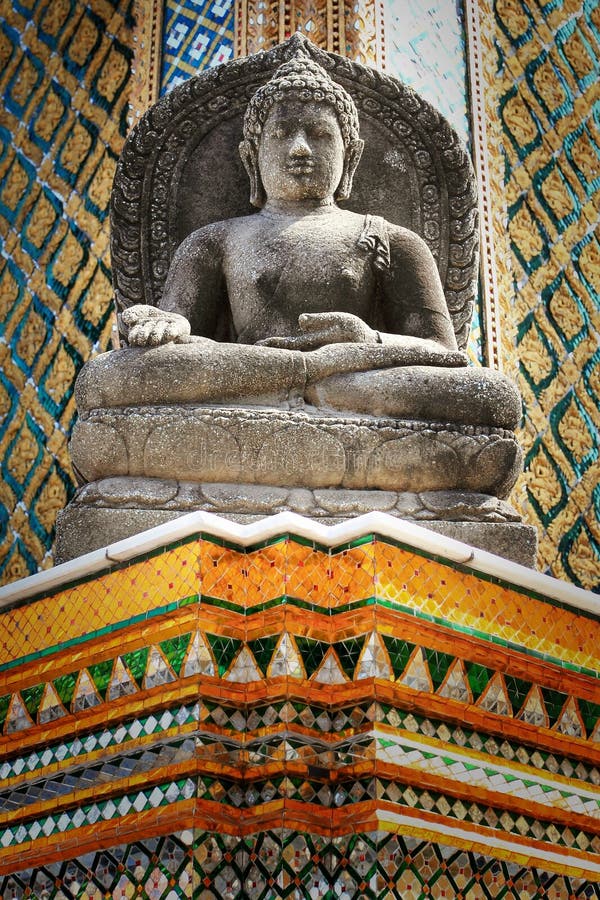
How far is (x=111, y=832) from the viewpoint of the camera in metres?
2.54

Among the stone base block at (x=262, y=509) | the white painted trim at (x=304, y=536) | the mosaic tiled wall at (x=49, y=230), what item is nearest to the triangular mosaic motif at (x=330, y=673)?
the white painted trim at (x=304, y=536)

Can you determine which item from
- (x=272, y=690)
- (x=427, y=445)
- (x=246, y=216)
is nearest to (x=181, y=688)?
(x=272, y=690)

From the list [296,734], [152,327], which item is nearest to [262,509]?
[152,327]

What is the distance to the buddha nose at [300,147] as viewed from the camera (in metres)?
4.23

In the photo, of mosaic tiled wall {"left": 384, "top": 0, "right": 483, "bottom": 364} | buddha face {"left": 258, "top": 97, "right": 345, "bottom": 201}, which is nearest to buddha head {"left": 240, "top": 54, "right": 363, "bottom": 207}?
buddha face {"left": 258, "top": 97, "right": 345, "bottom": 201}

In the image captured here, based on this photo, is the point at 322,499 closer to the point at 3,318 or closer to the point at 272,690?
the point at 272,690

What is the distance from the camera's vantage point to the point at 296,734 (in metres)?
2.51

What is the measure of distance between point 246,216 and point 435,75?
162 centimetres

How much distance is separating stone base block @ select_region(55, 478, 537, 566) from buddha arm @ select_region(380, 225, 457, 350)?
2.55 feet

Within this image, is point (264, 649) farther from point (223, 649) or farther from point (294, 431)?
point (294, 431)

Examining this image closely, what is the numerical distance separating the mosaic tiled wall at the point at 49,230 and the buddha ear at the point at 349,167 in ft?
5.06

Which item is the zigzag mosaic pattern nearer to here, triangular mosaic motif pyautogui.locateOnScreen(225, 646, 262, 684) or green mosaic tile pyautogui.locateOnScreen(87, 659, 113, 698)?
green mosaic tile pyautogui.locateOnScreen(87, 659, 113, 698)

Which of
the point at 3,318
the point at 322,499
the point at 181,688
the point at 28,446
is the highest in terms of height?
the point at 3,318

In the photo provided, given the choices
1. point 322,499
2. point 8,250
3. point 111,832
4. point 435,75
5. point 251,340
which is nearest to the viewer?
point 111,832
